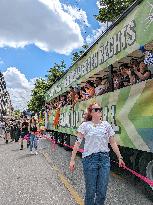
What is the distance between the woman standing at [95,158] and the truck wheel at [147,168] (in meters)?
2.25

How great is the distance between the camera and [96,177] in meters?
5.76

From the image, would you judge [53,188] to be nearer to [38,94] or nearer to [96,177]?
[96,177]

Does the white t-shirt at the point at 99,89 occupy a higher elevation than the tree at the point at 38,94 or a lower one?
lower

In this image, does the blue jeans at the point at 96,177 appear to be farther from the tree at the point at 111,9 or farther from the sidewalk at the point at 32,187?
the tree at the point at 111,9

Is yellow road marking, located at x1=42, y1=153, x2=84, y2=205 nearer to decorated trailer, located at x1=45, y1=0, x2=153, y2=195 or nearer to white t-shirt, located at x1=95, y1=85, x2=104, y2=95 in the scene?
decorated trailer, located at x1=45, y1=0, x2=153, y2=195

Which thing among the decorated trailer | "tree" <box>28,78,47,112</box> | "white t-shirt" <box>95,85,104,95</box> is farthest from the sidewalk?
"tree" <box>28,78,47,112</box>

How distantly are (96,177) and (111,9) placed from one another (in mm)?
23901

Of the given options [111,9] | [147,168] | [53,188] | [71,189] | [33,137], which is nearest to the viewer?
[147,168]

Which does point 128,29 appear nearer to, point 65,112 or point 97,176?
point 97,176

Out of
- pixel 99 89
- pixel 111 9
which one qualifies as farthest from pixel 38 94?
pixel 99 89

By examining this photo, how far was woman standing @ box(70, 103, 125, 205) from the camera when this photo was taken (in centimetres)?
575

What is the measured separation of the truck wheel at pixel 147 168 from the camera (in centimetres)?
783

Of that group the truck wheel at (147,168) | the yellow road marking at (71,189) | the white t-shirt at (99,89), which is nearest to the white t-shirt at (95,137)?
the yellow road marking at (71,189)

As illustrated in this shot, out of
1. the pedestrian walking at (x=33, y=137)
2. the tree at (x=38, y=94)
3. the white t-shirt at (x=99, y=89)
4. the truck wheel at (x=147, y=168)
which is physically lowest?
the truck wheel at (x=147, y=168)
